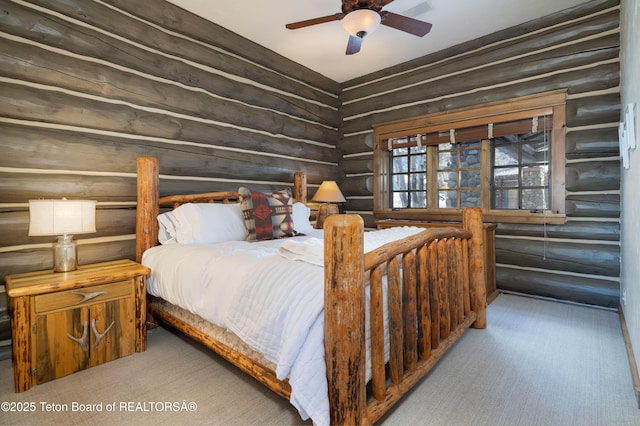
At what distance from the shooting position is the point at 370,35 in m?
3.56

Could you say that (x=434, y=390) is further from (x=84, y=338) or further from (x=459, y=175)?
(x=459, y=175)

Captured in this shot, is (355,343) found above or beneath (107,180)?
beneath

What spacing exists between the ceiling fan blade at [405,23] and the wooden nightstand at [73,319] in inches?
103

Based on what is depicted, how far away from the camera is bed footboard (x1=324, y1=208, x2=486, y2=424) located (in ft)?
4.08

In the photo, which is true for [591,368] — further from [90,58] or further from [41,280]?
[90,58]

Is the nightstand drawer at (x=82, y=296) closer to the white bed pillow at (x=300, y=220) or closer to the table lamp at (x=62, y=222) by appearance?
the table lamp at (x=62, y=222)

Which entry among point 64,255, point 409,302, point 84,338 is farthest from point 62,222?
point 409,302

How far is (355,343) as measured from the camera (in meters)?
1.26

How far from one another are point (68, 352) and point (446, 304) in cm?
235

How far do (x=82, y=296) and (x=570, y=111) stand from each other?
172 inches

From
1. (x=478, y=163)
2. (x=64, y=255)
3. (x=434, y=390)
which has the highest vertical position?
(x=478, y=163)

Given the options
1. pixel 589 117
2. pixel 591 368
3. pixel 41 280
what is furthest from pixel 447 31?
pixel 41 280

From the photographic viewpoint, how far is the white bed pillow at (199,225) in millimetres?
2639

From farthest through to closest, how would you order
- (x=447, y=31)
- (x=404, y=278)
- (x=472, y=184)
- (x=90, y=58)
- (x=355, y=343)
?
(x=472, y=184), (x=447, y=31), (x=90, y=58), (x=404, y=278), (x=355, y=343)
